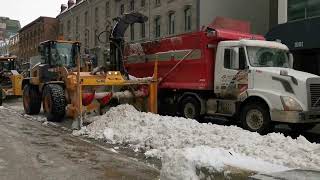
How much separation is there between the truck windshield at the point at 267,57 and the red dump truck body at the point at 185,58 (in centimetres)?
129

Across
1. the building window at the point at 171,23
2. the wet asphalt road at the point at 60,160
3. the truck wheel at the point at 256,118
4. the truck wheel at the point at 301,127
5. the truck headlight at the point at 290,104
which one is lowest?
→ the wet asphalt road at the point at 60,160

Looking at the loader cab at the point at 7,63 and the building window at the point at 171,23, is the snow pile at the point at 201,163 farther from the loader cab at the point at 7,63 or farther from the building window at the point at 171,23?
the building window at the point at 171,23

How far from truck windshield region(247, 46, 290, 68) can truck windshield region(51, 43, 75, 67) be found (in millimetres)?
8134

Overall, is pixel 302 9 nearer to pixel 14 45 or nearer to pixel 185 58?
pixel 185 58

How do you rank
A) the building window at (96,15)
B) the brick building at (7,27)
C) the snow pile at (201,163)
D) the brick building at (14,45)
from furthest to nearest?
1. the brick building at (7,27)
2. the brick building at (14,45)
3. the building window at (96,15)
4. the snow pile at (201,163)

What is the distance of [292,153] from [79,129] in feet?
22.4

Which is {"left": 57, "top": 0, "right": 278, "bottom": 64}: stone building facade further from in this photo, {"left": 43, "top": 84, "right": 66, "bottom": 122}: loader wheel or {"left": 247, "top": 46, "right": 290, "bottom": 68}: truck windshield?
{"left": 247, "top": 46, "right": 290, "bottom": 68}: truck windshield

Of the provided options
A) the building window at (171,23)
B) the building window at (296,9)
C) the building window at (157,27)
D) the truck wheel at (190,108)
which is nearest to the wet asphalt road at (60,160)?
the truck wheel at (190,108)

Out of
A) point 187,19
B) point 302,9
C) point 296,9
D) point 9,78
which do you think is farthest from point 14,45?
point 302,9

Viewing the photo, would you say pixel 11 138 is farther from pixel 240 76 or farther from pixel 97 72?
pixel 240 76

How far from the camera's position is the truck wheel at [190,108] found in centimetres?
1568

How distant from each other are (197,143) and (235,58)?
4.46 m

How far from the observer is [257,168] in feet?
19.2

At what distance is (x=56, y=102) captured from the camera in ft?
52.5
